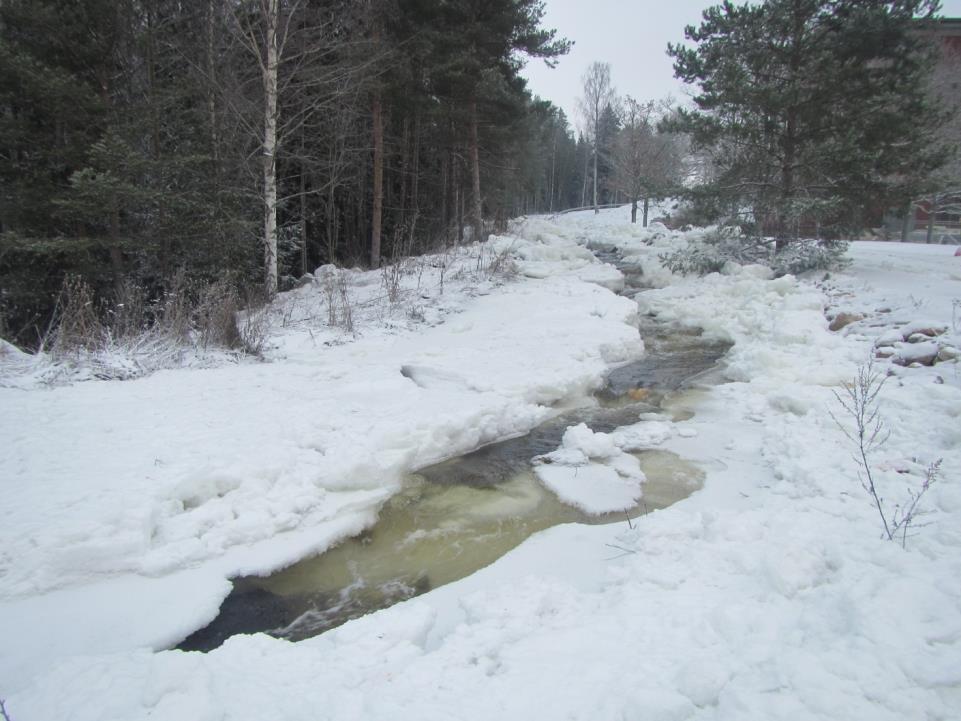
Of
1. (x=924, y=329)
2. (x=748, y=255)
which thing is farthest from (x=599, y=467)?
(x=748, y=255)

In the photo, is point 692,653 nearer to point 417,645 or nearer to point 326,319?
point 417,645

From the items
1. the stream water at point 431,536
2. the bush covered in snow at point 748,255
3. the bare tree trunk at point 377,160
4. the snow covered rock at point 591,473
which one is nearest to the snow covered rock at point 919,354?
the stream water at point 431,536

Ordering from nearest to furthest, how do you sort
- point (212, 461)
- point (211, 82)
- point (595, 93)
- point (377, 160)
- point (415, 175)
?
point (212, 461)
point (211, 82)
point (377, 160)
point (415, 175)
point (595, 93)

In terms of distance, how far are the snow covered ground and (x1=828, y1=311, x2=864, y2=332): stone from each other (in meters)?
1.16

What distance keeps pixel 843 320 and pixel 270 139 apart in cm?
1049

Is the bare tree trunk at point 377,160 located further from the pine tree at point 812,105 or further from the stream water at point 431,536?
the stream water at point 431,536

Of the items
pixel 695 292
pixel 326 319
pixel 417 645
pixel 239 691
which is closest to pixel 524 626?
pixel 417 645

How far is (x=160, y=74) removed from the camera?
35.0 ft

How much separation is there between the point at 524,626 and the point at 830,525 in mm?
1888

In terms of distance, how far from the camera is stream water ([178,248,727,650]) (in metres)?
2.98

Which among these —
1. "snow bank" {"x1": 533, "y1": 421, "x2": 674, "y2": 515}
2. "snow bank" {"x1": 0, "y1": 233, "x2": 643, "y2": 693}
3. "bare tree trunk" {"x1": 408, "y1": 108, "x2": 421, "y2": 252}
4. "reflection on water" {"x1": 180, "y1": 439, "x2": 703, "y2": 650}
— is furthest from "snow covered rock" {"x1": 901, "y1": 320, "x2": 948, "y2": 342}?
"bare tree trunk" {"x1": 408, "y1": 108, "x2": 421, "y2": 252}

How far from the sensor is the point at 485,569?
3.22m

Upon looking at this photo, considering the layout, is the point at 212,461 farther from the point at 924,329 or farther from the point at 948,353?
the point at 924,329

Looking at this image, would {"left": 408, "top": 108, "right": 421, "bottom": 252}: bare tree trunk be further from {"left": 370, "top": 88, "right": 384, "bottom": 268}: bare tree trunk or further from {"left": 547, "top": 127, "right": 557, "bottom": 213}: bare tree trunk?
{"left": 547, "top": 127, "right": 557, "bottom": 213}: bare tree trunk
